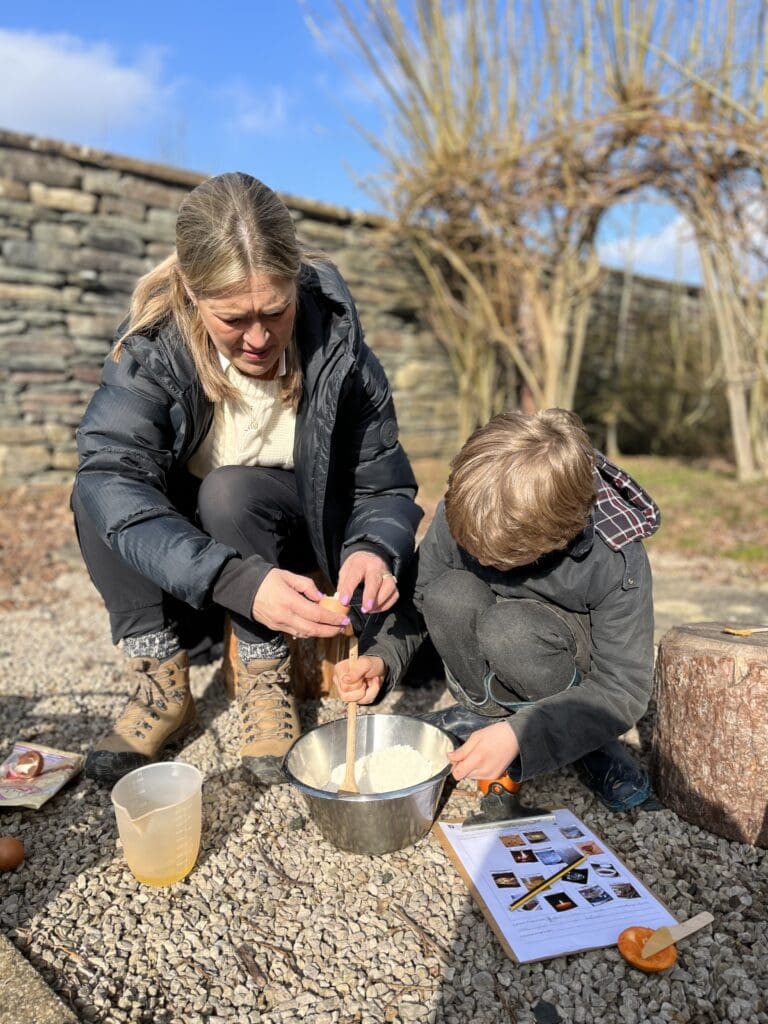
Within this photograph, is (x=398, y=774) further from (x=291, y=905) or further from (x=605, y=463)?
(x=605, y=463)

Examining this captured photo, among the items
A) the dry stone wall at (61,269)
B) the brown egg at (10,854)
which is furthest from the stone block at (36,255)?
the brown egg at (10,854)

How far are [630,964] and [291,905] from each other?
65cm

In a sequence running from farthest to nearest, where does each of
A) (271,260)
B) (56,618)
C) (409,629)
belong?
(56,618), (409,629), (271,260)

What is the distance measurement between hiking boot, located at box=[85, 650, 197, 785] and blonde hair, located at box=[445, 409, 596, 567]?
3.07 ft

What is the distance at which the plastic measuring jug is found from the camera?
155 cm

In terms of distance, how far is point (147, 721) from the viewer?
2090 millimetres

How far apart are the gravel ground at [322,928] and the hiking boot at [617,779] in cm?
3

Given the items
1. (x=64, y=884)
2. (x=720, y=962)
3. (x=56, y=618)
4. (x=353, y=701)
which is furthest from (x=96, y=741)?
(x=720, y=962)

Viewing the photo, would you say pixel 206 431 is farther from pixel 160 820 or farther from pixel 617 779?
pixel 617 779

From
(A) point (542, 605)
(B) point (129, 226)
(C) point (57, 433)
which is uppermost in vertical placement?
(B) point (129, 226)

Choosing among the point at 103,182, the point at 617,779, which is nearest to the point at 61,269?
the point at 103,182

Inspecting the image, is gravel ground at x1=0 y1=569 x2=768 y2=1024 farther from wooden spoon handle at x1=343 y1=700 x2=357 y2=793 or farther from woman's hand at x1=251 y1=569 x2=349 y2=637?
woman's hand at x1=251 y1=569 x2=349 y2=637

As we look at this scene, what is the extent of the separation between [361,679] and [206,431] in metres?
0.78

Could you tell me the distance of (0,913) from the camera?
5.12ft
